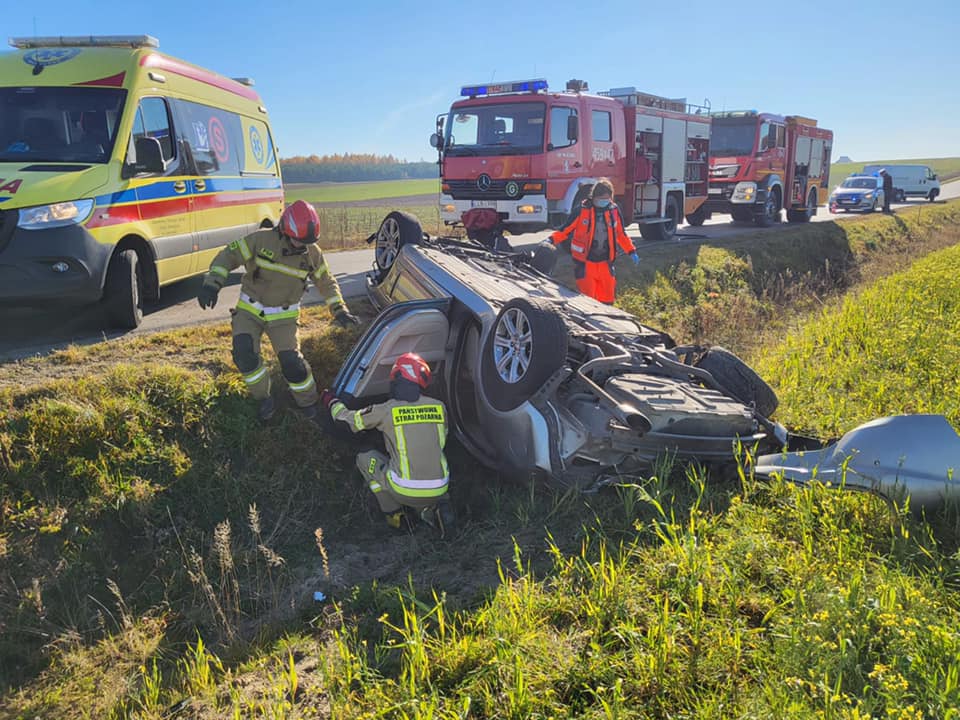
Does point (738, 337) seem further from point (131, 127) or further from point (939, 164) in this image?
point (939, 164)

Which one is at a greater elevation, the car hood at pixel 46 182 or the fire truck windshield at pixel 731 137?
the fire truck windshield at pixel 731 137

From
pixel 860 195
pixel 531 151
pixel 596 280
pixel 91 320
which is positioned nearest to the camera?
pixel 91 320

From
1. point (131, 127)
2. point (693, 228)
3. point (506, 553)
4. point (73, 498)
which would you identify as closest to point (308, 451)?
point (73, 498)

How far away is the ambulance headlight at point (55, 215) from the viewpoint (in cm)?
511

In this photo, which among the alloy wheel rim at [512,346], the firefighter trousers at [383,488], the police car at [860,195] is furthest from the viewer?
the police car at [860,195]

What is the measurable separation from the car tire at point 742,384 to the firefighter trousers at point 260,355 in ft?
9.34

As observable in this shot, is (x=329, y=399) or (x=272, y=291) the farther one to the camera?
(x=272, y=291)

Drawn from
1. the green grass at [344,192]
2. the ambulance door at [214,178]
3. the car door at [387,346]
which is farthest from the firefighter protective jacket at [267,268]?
the green grass at [344,192]

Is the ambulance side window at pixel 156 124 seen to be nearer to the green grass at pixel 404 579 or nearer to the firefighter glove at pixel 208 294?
the green grass at pixel 404 579

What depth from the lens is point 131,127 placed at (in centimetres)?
590

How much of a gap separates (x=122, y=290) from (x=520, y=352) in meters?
3.77

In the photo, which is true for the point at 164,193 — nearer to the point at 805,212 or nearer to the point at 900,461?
the point at 900,461

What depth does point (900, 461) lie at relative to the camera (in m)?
3.46

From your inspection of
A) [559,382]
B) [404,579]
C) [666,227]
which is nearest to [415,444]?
[404,579]
